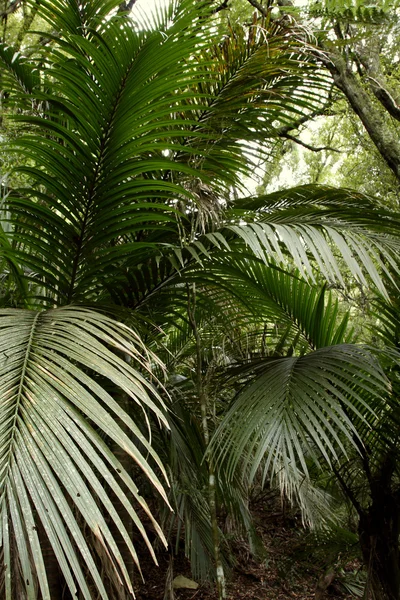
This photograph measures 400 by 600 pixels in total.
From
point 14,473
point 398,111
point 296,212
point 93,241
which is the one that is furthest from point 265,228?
point 398,111

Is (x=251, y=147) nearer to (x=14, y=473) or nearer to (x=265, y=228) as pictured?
(x=265, y=228)

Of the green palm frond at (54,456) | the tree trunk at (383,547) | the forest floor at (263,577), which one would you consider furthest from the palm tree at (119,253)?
the forest floor at (263,577)

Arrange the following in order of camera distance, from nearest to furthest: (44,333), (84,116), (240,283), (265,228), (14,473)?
(14,473) → (44,333) → (84,116) → (265,228) → (240,283)

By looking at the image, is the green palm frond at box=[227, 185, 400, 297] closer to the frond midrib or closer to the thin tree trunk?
the frond midrib

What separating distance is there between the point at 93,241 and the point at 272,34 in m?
1.17

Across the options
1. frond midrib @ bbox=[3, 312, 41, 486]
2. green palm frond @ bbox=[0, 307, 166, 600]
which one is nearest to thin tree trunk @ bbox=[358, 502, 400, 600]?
green palm frond @ bbox=[0, 307, 166, 600]

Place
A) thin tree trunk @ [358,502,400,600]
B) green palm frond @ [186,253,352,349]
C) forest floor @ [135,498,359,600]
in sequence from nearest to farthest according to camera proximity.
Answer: thin tree trunk @ [358,502,400,600] → green palm frond @ [186,253,352,349] → forest floor @ [135,498,359,600]

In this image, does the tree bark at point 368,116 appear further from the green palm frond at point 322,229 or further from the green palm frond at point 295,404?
the green palm frond at point 295,404

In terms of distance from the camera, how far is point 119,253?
1.82 meters

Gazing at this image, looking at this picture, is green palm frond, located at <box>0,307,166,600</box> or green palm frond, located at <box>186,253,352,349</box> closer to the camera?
green palm frond, located at <box>0,307,166,600</box>

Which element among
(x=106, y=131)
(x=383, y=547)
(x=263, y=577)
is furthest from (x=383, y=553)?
(x=106, y=131)

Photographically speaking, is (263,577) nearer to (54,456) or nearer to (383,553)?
(383,553)

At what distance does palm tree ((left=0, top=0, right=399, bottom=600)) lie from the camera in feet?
2.76

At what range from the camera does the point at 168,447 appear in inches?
95.9
